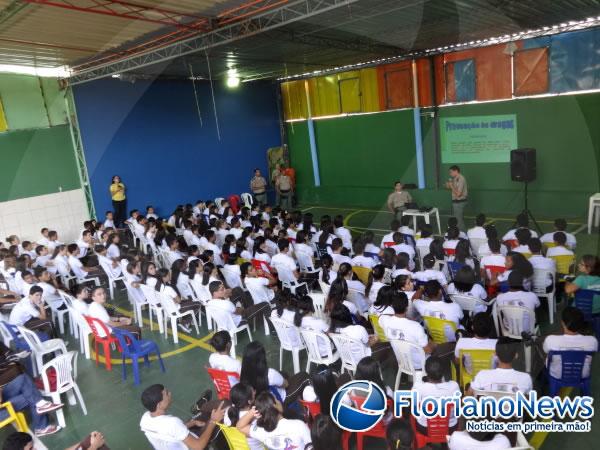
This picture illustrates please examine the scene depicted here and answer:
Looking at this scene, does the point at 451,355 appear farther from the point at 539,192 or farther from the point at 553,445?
the point at 539,192

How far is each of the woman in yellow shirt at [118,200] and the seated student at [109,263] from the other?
13.7ft

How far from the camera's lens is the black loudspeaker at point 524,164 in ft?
30.4

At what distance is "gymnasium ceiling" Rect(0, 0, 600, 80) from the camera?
6.81 m

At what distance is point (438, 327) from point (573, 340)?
122cm

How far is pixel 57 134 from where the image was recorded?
449 inches

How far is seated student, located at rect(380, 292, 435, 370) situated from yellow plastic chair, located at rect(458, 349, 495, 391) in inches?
15.0

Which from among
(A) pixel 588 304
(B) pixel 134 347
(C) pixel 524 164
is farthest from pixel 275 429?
(C) pixel 524 164

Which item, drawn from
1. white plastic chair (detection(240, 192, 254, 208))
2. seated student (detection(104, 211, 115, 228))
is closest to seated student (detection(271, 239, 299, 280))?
seated student (detection(104, 211, 115, 228))

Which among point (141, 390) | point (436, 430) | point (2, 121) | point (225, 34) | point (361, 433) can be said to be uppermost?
point (225, 34)

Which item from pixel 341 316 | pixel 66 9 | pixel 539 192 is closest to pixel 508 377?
pixel 341 316

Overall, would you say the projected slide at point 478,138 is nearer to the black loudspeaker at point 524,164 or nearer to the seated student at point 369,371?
the black loudspeaker at point 524,164

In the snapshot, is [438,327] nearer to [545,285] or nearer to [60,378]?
[545,285]

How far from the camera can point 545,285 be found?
565 cm

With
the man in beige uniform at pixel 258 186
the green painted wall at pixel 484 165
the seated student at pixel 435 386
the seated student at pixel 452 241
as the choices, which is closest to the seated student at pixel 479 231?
the seated student at pixel 452 241
